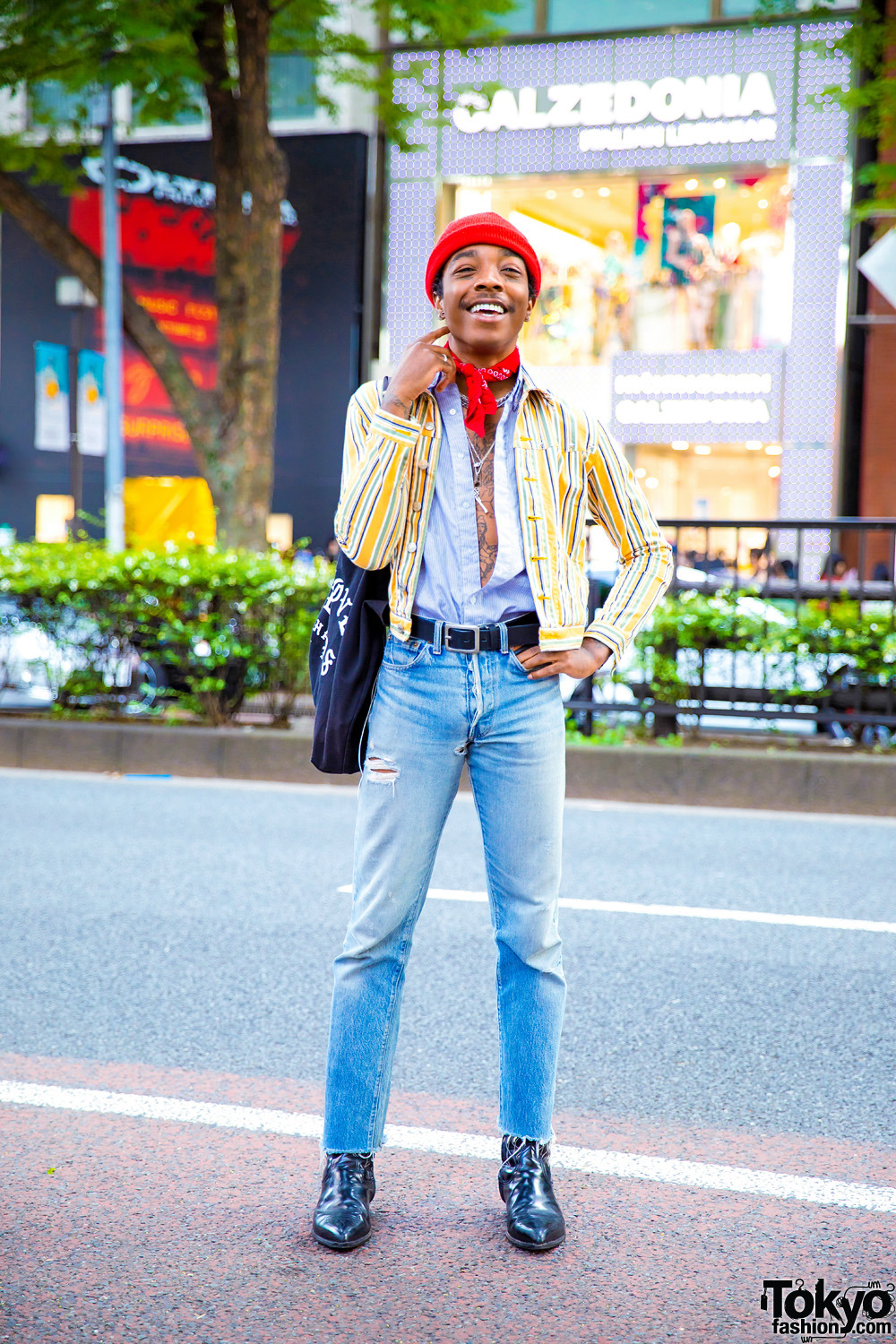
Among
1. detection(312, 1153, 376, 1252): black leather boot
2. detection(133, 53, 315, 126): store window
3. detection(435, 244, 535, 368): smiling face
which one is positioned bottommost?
detection(312, 1153, 376, 1252): black leather boot

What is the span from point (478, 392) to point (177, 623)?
23.2 feet

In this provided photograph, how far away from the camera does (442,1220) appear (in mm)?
2879

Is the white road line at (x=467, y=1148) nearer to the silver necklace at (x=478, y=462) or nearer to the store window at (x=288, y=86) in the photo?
the silver necklace at (x=478, y=462)

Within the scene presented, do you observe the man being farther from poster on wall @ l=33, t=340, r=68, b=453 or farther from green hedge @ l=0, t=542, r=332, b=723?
poster on wall @ l=33, t=340, r=68, b=453

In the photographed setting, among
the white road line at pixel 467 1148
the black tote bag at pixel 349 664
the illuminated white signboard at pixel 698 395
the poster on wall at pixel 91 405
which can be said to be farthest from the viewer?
the poster on wall at pixel 91 405

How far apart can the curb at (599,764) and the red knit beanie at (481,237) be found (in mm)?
5955

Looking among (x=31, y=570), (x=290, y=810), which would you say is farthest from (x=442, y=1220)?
(x=31, y=570)

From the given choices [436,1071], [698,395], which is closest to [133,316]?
[436,1071]

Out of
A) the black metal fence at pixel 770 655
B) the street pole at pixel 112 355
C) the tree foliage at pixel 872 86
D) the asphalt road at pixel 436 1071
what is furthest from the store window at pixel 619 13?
the asphalt road at pixel 436 1071

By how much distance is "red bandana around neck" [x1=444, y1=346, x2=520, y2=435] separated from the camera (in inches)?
108

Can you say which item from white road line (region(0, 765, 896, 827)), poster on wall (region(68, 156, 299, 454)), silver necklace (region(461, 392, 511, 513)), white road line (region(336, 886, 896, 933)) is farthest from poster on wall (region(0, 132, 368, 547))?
silver necklace (region(461, 392, 511, 513))

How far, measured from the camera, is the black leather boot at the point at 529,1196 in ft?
9.01

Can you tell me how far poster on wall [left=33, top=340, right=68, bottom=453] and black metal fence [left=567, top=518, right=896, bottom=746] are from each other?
67.8ft

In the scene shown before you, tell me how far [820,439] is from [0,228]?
17.3 meters
